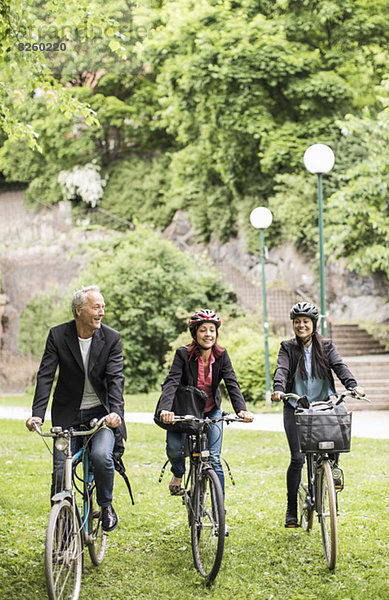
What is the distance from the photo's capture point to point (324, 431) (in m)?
5.57

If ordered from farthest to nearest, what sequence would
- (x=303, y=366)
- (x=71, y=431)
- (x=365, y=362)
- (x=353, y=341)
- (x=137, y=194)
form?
(x=137, y=194) < (x=353, y=341) < (x=365, y=362) < (x=303, y=366) < (x=71, y=431)

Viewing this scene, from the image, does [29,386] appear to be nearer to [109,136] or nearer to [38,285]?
[38,285]

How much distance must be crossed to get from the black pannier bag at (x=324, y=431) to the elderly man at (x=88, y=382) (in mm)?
1319

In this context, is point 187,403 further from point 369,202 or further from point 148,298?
point 148,298

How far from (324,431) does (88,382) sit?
174cm

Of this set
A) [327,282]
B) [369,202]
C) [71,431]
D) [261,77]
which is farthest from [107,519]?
[261,77]

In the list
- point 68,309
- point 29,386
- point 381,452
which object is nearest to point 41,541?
point 381,452

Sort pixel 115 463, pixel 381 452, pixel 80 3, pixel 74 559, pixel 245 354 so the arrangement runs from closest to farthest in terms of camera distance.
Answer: pixel 74 559 < pixel 115 463 < pixel 80 3 < pixel 381 452 < pixel 245 354

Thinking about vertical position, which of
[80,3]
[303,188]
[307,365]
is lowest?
[307,365]

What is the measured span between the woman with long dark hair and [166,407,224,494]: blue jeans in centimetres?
61

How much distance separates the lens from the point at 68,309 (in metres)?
22.9

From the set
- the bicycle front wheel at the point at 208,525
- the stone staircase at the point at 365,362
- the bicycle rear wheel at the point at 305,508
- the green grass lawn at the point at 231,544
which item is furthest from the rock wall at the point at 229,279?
the bicycle front wheel at the point at 208,525

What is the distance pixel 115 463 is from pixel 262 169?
21.8 m

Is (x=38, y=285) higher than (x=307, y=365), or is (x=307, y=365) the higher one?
(x=38, y=285)
